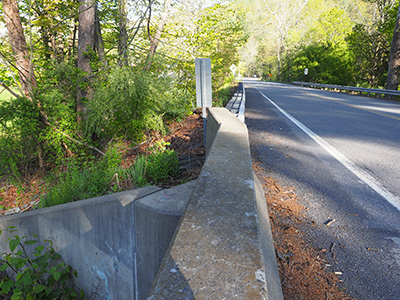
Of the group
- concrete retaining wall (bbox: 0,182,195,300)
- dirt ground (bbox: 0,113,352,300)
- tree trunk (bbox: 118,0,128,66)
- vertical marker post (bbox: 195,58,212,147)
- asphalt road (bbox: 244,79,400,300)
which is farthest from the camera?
tree trunk (bbox: 118,0,128,66)

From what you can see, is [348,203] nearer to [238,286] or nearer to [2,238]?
[238,286]

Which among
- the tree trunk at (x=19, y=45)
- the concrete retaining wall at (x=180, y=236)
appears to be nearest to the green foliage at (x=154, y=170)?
the concrete retaining wall at (x=180, y=236)

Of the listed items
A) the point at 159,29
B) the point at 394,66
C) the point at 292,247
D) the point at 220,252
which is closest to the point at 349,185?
the point at 292,247

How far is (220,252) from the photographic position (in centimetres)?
146

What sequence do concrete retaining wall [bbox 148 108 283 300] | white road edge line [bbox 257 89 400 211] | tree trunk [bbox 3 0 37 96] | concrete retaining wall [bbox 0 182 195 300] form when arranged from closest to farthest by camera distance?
1. concrete retaining wall [bbox 148 108 283 300]
2. concrete retaining wall [bbox 0 182 195 300]
3. white road edge line [bbox 257 89 400 211]
4. tree trunk [bbox 3 0 37 96]

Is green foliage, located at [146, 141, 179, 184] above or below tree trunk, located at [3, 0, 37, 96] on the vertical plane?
below

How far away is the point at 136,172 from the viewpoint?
15.0 ft

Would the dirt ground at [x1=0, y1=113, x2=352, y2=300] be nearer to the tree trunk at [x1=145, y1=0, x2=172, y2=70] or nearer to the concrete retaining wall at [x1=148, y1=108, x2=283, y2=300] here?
the concrete retaining wall at [x1=148, y1=108, x2=283, y2=300]

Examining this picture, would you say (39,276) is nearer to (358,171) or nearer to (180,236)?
(180,236)

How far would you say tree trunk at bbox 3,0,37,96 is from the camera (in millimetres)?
7387

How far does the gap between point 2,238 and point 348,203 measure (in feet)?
17.2

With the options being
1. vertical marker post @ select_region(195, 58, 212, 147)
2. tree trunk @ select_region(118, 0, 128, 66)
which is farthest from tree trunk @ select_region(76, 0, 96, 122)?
vertical marker post @ select_region(195, 58, 212, 147)

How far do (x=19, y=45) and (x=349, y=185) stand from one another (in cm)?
871

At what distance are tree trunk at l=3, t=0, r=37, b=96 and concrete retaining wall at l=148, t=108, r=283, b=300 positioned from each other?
7389 mm
